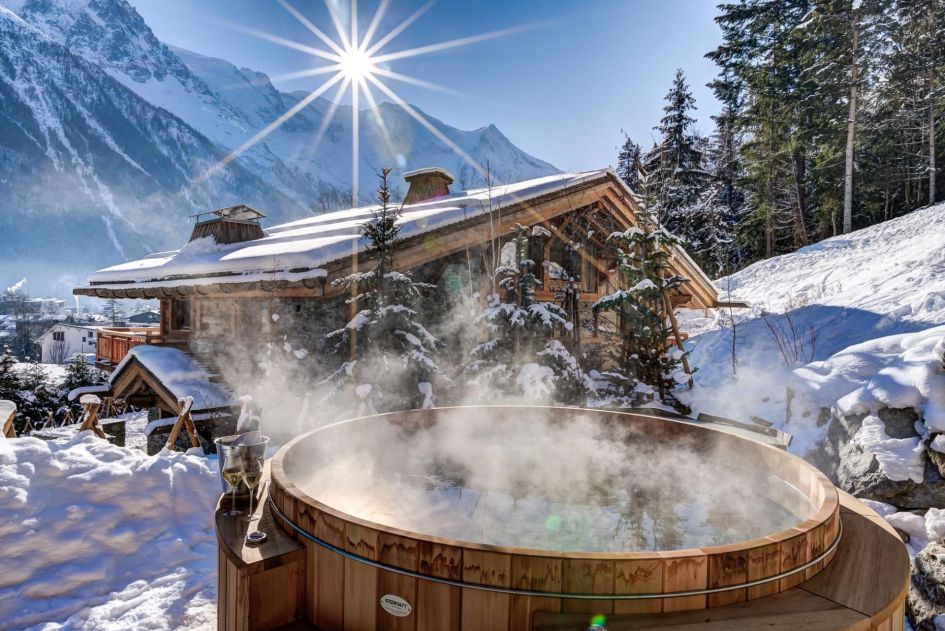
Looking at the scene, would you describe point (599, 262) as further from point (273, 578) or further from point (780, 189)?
point (780, 189)

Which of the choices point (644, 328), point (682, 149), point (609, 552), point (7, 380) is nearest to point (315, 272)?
point (644, 328)

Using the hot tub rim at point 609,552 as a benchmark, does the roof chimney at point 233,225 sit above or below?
above

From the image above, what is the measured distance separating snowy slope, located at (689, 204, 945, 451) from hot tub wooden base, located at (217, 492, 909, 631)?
2797 mm

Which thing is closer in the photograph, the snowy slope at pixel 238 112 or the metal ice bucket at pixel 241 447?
the metal ice bucket at pixel 241 447

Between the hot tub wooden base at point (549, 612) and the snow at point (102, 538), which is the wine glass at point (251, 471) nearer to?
the hot tub wooden base at point (549, 612)

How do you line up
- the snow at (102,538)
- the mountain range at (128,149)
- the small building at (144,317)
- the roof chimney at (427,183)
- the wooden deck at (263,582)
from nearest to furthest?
the wooden deck at (263,582)
the snow at (102,538)
the roof chimney at (427,183)
the small building at (144,317)
the mountain range at (128,149)

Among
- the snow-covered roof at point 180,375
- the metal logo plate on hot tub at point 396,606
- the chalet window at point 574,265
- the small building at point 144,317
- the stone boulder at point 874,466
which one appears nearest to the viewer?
the metal logo plate on hot tub at point 396,606

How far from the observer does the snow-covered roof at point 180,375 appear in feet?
22.6

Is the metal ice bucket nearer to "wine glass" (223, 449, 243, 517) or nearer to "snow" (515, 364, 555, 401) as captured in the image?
"wine glass" (223, 449, 243, 517)

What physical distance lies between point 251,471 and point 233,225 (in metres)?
7.96

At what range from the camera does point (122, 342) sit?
1019 cm

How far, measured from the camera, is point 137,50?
438 ft

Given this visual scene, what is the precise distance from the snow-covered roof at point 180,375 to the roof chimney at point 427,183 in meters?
5.92

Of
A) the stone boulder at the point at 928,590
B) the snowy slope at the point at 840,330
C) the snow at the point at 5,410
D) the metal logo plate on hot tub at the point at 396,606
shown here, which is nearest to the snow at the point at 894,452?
the snowy slope at the point at 840,330
